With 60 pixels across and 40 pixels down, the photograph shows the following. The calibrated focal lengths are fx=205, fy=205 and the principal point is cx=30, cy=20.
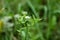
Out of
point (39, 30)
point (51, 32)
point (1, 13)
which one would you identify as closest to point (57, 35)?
point (51, 32)

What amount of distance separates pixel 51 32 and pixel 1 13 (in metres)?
0.63

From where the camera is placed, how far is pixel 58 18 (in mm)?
2602

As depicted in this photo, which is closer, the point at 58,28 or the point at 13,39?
the point at 13,39

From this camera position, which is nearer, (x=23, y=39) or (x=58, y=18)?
(x=23, y=39)

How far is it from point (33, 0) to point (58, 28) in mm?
469

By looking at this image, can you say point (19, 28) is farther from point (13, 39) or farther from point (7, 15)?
point (7, 15)

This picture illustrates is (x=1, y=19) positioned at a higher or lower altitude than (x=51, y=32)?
higher

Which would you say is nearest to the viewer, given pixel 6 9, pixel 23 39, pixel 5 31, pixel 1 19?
pixel 23 39

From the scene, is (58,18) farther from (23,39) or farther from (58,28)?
(23,39)

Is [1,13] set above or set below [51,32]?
above

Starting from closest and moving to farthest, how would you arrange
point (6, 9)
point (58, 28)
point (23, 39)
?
point (23, 39)
point (6, 9)
point (58, 28)

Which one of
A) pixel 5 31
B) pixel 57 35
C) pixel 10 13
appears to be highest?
pixel 10 13

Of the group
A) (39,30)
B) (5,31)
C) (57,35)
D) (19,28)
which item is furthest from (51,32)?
(19,28)

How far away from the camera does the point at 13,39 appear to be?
1807 mm
